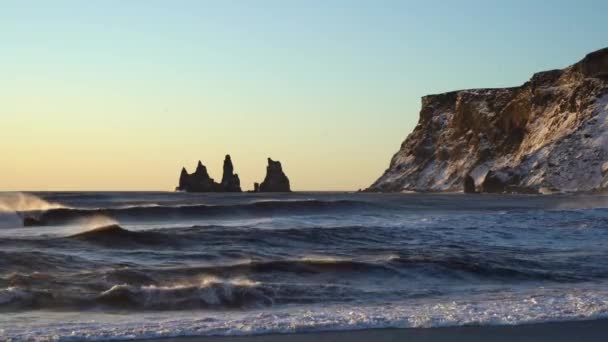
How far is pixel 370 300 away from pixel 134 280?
4.56 metres

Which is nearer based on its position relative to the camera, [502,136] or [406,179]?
[502,136]

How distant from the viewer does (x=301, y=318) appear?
38.1 feet

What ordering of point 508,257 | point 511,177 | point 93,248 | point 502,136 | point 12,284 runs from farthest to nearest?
point 502,136 → point 511,177 → point 93,248 → point 508,257 → point 12,284

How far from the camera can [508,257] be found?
20.1 m

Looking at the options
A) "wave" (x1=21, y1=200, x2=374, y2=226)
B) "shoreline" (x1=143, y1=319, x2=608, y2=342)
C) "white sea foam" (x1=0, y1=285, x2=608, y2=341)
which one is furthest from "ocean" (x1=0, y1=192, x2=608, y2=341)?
"wave" (x1=21, y1=200, x2=374, y2=226)

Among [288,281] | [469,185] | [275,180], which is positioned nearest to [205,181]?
[275,180]

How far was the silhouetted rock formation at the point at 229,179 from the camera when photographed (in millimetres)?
165275

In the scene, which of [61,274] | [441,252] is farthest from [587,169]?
[61,274]

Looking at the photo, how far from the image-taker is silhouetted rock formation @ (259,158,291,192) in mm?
167750

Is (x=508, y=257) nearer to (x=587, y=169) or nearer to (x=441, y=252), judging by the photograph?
(x=441, y=252)

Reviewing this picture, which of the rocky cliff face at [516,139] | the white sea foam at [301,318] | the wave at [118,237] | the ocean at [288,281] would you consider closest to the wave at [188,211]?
the wave at [118,237]

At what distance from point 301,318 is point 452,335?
2.19 meters

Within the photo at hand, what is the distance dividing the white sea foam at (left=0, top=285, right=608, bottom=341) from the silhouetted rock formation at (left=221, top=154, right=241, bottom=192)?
15192 cm

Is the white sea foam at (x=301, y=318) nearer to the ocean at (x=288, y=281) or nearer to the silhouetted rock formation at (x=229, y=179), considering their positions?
the ocean at (x=288, y=281)
